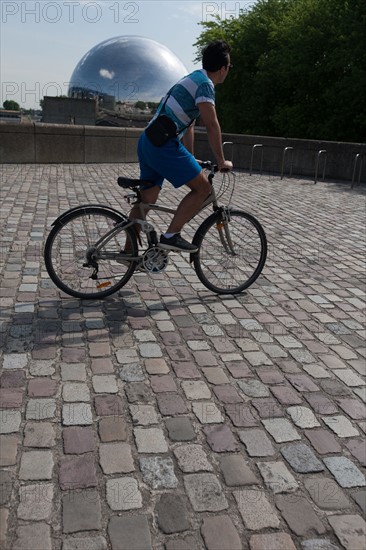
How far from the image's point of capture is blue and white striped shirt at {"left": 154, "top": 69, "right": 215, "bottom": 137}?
15.6ft

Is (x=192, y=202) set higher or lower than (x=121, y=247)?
higher

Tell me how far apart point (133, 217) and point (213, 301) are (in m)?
1.00

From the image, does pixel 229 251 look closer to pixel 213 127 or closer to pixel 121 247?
pixel 121 247

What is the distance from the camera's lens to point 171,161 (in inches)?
191

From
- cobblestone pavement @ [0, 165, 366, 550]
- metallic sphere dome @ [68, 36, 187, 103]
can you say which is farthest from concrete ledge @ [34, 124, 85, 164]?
metallic sphere dome @ [68, 36, 187, 103]

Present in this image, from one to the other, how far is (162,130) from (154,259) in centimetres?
103

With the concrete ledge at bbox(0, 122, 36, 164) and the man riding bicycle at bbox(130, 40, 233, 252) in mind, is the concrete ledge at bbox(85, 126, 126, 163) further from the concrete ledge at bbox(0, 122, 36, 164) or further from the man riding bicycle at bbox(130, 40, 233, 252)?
the man riding bicycle at bbox(130, 40, 233, 252)

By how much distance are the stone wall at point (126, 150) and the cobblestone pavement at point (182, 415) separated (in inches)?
403

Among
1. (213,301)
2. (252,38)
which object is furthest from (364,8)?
(213,301)

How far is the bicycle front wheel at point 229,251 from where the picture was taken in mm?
5328

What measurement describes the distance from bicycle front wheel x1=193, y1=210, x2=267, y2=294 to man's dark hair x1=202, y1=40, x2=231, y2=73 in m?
1.19

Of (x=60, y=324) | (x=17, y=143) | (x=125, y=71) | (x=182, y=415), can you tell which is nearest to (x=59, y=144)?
(x=17, y=143)

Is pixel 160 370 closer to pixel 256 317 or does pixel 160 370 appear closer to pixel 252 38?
pixel 256 317

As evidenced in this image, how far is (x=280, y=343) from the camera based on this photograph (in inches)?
174
